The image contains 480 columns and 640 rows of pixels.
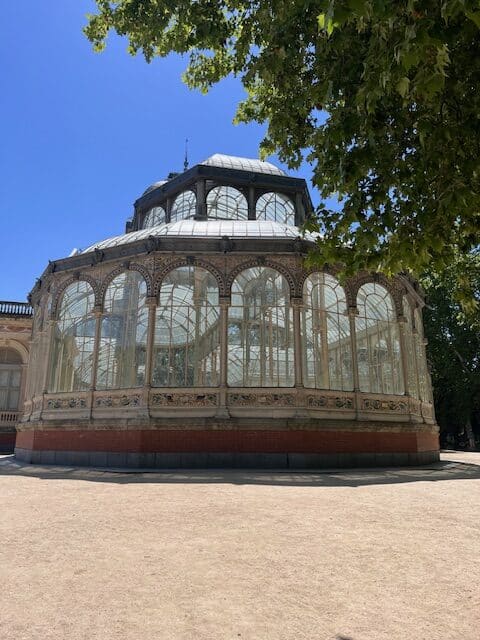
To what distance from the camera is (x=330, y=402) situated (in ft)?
50.5

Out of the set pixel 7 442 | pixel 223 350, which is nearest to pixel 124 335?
Answer: pixel 223 350

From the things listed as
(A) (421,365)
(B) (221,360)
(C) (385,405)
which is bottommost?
(C) (385,405)

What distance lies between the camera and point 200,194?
2362cm

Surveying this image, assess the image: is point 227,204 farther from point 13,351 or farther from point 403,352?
point 13,351

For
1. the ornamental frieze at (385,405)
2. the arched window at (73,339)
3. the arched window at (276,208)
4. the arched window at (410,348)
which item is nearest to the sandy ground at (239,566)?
the ornamental frieze at (385,405)

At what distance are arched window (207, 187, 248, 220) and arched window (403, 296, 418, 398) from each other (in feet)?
31.1

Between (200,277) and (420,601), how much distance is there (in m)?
13.7

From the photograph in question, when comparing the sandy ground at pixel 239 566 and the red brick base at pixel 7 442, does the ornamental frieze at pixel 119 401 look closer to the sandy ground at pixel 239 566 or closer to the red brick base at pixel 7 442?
the sandy ground at pixel 239 566

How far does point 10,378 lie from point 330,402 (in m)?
22.8

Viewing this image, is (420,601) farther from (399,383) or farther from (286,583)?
(399,383)

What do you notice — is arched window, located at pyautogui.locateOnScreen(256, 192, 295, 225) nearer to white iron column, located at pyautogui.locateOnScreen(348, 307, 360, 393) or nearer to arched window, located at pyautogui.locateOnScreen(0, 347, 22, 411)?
white iron column, located at pyautogui.locateOnScreen(348, 307, 360, 393)

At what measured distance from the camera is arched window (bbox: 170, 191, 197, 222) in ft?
79.4

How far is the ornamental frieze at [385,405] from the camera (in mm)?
15961

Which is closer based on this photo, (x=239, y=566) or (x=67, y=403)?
(x=239, y=566)
